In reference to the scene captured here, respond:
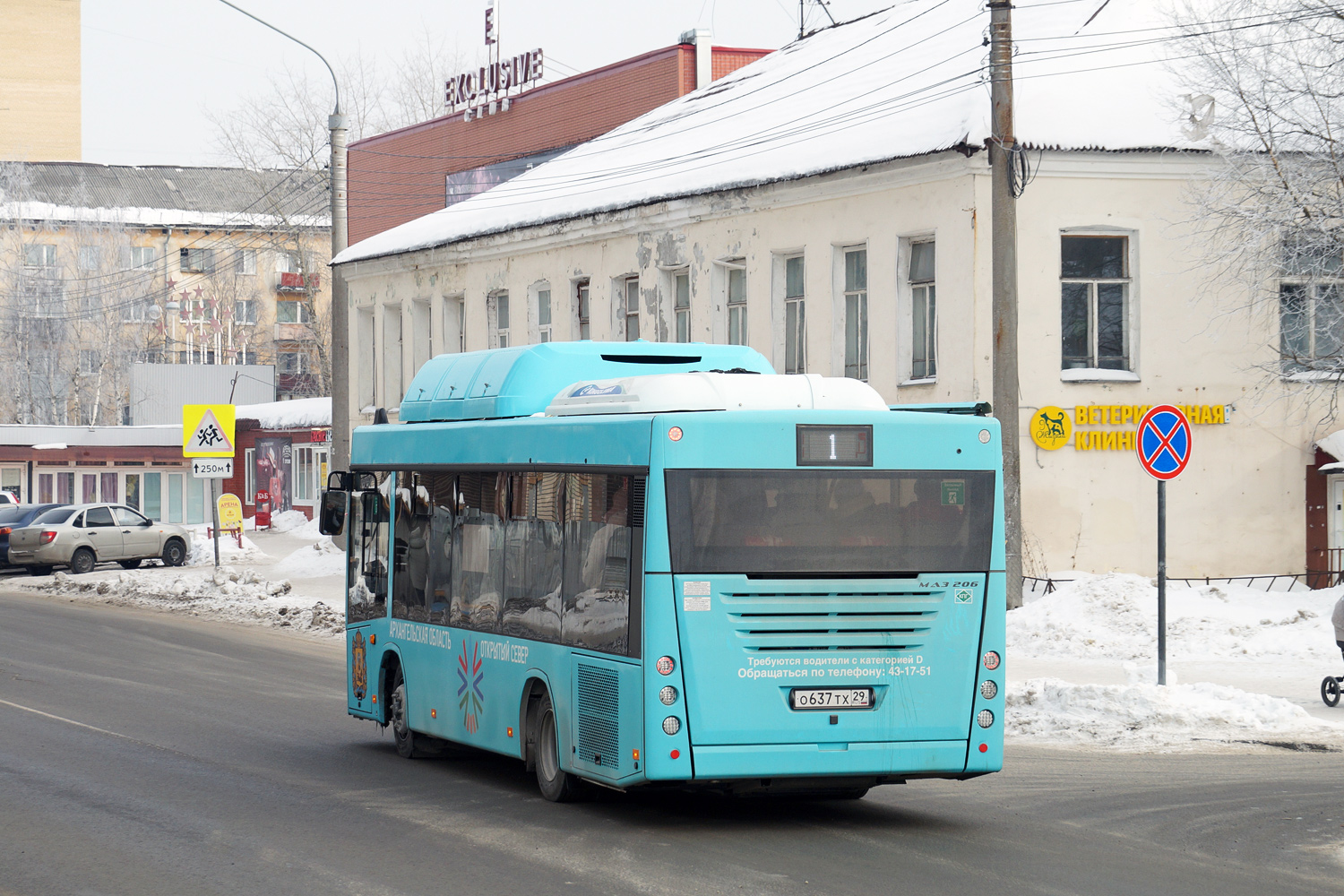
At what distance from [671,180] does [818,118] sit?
10.2 feet

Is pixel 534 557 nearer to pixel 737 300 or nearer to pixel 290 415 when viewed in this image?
pixel 737 300

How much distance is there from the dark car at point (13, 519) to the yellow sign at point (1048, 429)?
77.3ft

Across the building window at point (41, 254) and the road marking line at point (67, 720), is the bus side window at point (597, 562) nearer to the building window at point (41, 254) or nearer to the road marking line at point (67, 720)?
the road marking line at point (67, 720)

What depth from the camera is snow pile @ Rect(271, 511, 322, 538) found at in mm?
53219

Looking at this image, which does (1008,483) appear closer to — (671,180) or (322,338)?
(671,180)

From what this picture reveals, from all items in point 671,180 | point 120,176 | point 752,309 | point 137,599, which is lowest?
point 137,599

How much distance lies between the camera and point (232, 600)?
29891 millimetres

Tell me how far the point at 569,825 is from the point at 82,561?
3069cm

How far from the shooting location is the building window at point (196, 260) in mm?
99750

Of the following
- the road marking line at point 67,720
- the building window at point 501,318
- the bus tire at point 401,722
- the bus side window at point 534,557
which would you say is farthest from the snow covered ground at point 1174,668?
the building window at point 501,318

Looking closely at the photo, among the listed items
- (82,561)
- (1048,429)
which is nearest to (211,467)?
(82,561)

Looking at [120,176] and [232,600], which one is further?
[120,176]

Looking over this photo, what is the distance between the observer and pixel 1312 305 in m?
23.7

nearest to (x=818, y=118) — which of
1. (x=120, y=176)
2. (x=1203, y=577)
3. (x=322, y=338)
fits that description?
(x=1203, y=577)
